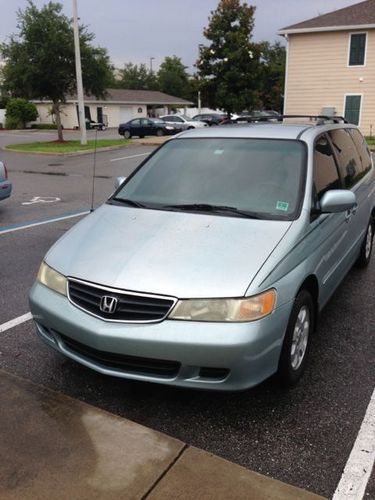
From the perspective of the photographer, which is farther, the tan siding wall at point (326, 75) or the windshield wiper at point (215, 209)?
the tan siding wall at point (326, 75)

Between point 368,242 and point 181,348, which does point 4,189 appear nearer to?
point 368,242

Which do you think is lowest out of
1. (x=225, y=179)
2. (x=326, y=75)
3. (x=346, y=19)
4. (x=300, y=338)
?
(x=300, y=338)

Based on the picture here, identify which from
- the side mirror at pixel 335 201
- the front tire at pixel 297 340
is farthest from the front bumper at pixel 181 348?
the side mirror at pixel 335 201

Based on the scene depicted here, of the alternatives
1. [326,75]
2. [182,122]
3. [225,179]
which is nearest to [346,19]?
[326,75]

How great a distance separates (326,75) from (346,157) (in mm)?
22354

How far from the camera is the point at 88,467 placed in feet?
8.16

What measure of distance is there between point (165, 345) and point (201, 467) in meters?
0.65

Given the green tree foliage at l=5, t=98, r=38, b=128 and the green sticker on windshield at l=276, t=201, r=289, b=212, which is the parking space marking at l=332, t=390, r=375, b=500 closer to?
the green sticker on windshield at l=276, t=201, r=289, b=212

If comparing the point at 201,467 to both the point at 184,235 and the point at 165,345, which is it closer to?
the point at 165,345

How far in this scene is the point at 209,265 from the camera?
2830 millimetres

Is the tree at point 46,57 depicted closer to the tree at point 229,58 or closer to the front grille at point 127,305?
the tree at point 229,58

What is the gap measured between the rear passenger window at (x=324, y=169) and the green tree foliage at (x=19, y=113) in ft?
158

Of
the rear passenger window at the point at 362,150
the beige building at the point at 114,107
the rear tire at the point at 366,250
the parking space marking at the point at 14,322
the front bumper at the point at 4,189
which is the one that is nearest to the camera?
the parking space marking at the point at 14,322

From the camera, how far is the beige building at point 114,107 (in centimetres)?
5133
